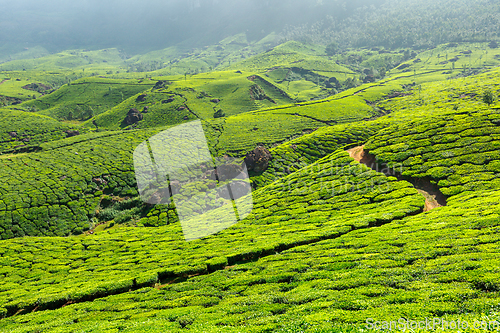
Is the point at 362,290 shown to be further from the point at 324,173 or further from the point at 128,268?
the point at 324,173

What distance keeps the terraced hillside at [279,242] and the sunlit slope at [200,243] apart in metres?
0.25

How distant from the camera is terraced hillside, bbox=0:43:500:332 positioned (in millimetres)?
13922

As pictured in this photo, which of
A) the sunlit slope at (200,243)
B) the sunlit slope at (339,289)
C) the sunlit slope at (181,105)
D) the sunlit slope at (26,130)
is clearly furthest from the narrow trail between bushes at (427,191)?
the sunlit slope at (26,130)

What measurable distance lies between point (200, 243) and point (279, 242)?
48.8ft

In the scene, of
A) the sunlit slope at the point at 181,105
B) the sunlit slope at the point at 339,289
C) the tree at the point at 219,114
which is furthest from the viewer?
the tree at the point at 219,114

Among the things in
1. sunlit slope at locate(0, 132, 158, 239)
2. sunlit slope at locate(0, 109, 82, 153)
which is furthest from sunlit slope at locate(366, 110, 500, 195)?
sunlit slope at locate(0, 109, 82, 153)

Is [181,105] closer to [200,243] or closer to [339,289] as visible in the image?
[200,243]

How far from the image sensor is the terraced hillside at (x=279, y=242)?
13922mm

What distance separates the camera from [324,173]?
168 feet

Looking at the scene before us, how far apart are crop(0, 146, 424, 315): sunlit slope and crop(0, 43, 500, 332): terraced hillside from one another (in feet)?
0.83

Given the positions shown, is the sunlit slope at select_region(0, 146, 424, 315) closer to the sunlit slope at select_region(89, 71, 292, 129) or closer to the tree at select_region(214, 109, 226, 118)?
the sunlit slope at select_region(89, 71, 292, 129)

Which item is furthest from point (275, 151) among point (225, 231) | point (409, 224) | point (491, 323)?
point (491, 323)

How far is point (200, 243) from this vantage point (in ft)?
119

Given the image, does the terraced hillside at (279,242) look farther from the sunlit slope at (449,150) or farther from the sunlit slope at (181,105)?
the sunlit slope at (181,105)
